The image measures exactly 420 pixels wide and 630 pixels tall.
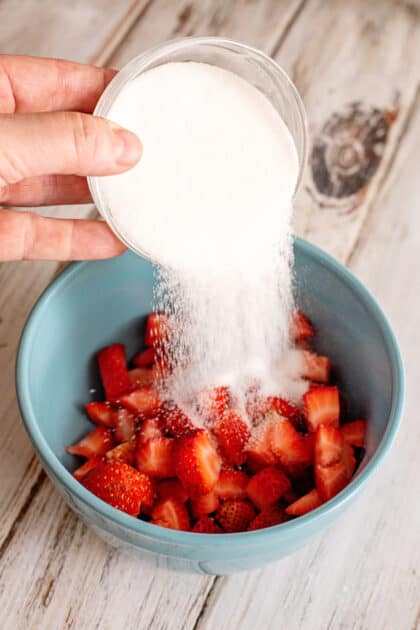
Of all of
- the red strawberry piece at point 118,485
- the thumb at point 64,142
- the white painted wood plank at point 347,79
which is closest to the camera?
the thumb at point 64,142

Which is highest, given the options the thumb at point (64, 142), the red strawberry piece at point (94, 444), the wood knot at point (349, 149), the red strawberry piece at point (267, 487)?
the thumb at point (64, 142)

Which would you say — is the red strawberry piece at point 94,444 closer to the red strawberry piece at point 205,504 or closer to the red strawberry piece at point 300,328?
the red strawberry piece at point 205,504

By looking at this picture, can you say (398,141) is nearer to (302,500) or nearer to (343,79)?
(343,79)

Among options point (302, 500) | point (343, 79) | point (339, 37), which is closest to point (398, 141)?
point (343, 79)

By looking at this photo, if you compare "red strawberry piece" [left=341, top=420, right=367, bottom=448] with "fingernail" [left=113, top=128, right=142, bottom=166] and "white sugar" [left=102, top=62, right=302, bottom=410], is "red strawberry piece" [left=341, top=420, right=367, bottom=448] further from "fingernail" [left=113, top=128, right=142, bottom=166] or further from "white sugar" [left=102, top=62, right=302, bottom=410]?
"fingernail" [left=113, top=128, right=142, bottom=166]

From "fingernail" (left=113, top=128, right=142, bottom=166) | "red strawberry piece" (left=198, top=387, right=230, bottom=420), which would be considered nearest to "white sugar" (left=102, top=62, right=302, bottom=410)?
"fingernail" (left=113, top=128, right=142, bottom=166)

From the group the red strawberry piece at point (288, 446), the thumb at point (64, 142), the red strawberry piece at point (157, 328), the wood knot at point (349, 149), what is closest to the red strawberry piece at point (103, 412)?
the red strawberry piece at point (157, 328)
